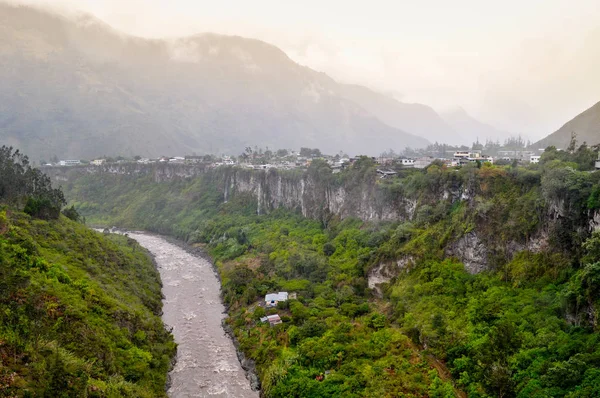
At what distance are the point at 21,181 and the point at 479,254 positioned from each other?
167ft

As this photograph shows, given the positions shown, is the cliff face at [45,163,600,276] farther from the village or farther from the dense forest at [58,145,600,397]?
the village

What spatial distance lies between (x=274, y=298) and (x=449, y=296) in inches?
660

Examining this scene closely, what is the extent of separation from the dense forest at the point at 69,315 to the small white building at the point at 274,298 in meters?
9.86

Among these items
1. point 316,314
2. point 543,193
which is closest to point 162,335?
point 316,314

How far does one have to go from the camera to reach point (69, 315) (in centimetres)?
2744

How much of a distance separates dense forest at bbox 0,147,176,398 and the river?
1669 millimetres

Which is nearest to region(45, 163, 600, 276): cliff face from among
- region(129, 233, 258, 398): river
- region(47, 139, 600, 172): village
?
region(47, 139, 600, 172): village

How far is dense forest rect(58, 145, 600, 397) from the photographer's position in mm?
24906

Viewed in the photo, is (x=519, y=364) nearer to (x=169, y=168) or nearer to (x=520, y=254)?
(x=520, y=254)

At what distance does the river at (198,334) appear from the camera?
104 feet

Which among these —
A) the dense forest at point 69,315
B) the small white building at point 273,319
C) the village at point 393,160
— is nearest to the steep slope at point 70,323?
the dense forest at point 69,315

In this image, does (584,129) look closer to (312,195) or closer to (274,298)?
(312,195)

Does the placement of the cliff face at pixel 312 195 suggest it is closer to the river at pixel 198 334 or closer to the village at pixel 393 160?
the village at pixel 393 160

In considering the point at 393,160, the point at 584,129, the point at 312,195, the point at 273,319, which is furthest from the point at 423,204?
the point at 584,129
